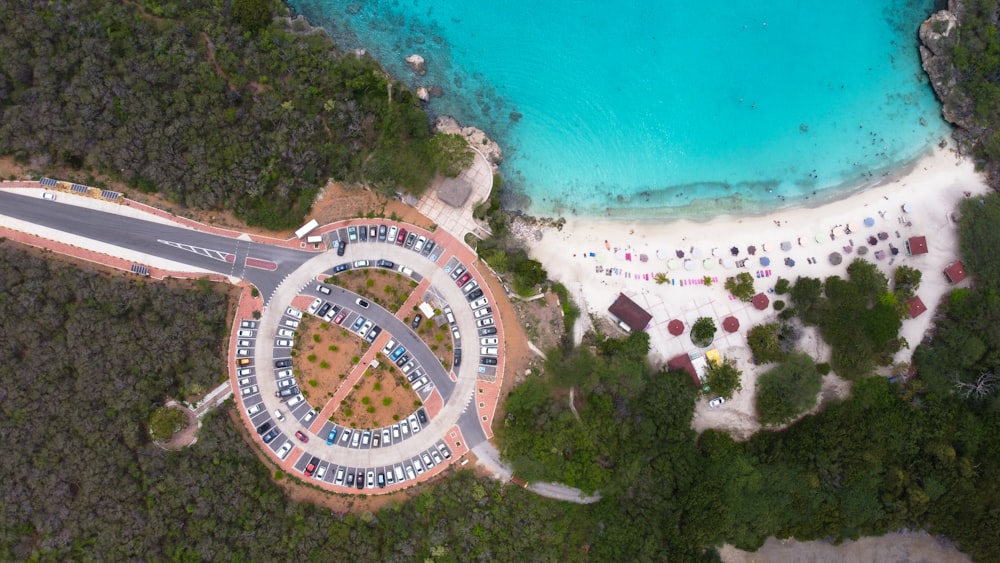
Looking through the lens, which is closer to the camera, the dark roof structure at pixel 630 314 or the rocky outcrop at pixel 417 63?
the dark roof structure at pixel 630 314

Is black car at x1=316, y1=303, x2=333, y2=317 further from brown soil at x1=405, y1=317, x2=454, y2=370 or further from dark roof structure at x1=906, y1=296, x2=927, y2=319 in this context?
dark roof structure at x1=906, y1=296, x2=927, y2=319

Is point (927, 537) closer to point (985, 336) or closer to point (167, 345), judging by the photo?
point (985, 336)

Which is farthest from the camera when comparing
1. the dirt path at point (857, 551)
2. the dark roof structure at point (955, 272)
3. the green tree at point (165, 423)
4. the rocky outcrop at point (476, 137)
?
the rocky outcrop at point (476, 137)

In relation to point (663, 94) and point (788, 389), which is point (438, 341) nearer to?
point (788, 389)

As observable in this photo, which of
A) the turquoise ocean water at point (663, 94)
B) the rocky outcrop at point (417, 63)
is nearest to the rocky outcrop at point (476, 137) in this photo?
the turquoise ocean water at point (663, 94)

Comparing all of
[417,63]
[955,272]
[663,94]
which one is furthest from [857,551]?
[417,63]

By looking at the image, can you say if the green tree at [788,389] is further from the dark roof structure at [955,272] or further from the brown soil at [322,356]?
the brown soil at [322,356]
